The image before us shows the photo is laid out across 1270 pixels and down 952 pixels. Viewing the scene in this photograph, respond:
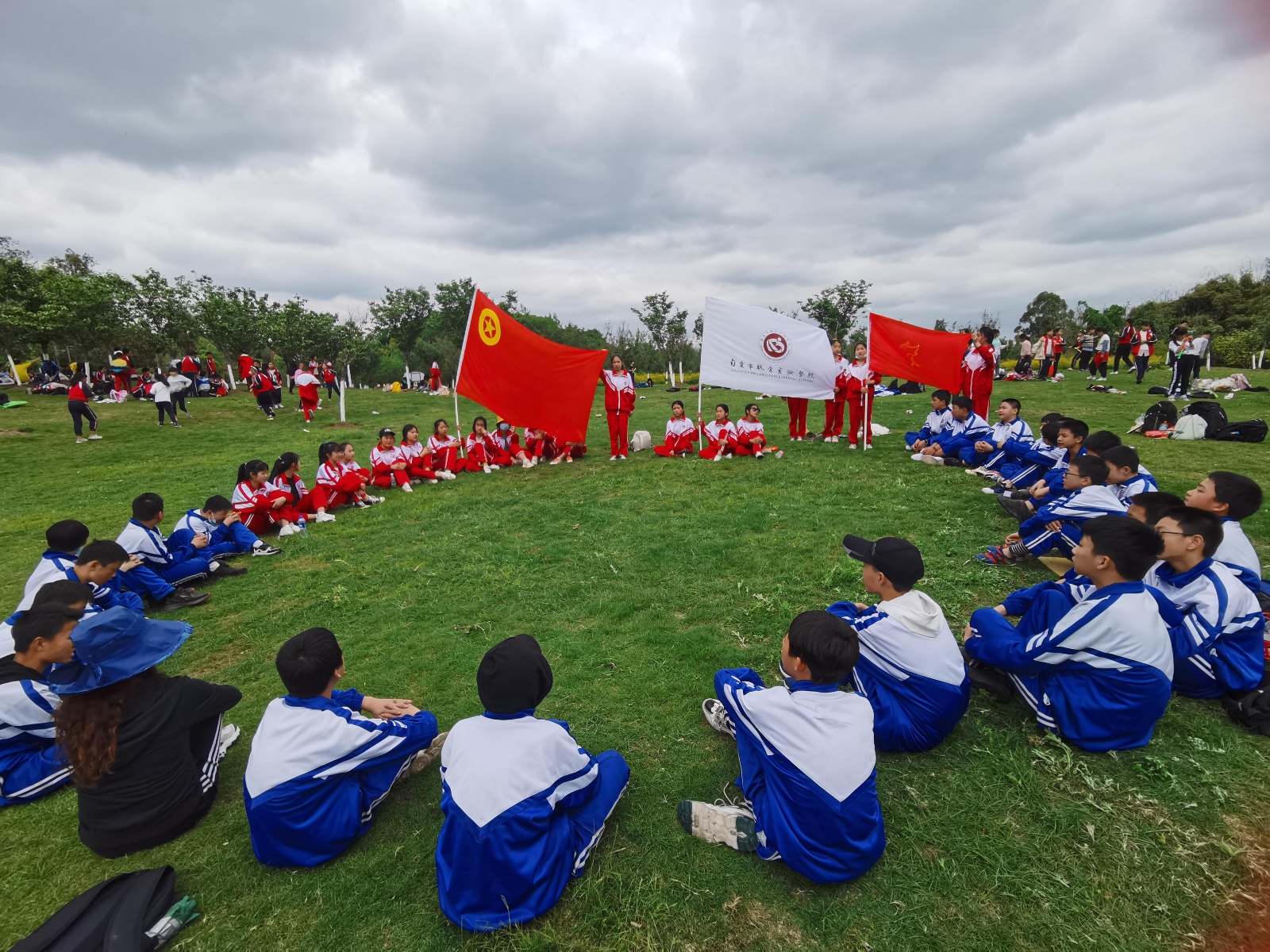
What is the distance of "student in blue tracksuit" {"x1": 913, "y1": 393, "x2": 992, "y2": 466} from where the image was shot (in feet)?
31.4

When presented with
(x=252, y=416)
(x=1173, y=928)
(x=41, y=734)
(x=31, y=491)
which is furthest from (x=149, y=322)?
(x=1173, y=928)

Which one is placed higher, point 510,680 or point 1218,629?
point 510,680

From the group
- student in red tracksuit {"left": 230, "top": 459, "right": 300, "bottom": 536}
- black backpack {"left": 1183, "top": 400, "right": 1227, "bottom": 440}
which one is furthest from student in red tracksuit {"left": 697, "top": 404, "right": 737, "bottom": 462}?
black backpack {"left": 1183, "top": 400, "right": 1227, "bottom": 440}

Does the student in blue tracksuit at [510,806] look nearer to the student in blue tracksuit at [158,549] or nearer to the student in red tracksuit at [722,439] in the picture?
the student in blue tracksuit at [158,549]

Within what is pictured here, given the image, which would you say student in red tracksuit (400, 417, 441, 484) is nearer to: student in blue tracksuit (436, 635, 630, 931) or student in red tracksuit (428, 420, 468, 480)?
student in red tracksuit (428, 420, 468, 480)

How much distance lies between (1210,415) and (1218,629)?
410 inches

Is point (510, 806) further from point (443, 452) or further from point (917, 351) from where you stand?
point (917, 351)

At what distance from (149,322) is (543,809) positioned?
41.5m

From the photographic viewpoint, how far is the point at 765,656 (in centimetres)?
439

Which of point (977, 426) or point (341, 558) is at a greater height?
point (977, 426)

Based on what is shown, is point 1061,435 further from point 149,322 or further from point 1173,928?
point 149,322

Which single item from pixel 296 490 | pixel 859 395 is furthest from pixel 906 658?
pixel 859 395

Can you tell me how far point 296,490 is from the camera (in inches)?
338

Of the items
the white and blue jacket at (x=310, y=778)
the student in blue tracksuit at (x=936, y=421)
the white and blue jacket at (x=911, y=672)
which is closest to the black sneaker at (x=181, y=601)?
the white and blue jacket at (x=310, y=778)
